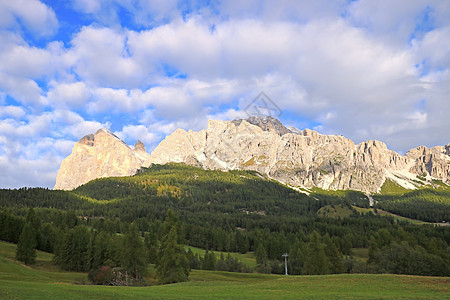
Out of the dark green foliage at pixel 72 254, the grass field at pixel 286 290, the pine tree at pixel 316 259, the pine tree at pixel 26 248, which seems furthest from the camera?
the dark green foliage at pixel 72 254

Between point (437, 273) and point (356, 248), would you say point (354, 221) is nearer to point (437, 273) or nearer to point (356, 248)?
point (356, 248)

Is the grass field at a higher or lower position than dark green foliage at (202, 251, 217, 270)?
higher

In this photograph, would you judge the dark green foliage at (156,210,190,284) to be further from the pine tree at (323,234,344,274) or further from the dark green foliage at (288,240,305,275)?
the dark green foliage at (288,240,305,275)

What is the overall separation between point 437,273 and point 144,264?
7191cm

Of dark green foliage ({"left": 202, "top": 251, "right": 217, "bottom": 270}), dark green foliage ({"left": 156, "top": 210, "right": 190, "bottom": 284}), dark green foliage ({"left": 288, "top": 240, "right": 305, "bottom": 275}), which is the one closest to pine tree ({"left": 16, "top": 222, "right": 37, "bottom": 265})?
dark green foliage ({"left": 156, "top": 210, "right": 190, "bottom": 284})

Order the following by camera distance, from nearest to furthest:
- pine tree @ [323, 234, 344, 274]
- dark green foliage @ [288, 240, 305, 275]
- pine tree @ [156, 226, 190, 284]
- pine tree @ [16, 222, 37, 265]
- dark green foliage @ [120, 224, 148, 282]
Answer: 1. pine tree @ [156, 226, 190, 284]
2. dark green foliage @ [120, 224, 148, 282]
3. pine tree @ [16, 222, 37, 265]
4. pine tree @ [323, 234, 344, 274]
5. dark green foliage @ [288, 240, 305, 275]

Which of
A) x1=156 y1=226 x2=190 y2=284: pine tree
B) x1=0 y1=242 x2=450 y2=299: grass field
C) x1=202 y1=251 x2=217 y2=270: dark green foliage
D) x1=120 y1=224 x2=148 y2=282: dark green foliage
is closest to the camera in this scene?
x1=0 y1=242 x2=450 y2=299: grass field

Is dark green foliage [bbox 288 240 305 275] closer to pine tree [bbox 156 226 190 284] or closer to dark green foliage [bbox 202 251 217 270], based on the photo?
dark green foliage [bbox 202 251 217 270]

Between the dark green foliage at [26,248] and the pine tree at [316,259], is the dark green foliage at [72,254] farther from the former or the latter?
the pine tree at [316,259]

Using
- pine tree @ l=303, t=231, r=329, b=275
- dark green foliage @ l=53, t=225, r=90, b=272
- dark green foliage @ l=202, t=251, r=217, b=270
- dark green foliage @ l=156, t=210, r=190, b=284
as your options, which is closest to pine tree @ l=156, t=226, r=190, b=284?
dark green foliage @ l=156, t=210, r=190, b=284

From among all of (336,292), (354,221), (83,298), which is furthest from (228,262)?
(354,221)

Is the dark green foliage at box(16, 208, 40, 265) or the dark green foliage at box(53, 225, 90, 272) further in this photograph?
the dark green foliage at box(53, 225, 90, 272)

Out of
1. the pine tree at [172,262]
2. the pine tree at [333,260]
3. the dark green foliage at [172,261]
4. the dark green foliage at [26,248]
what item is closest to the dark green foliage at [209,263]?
the pine tree at [333,260]

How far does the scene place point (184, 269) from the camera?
59.1 metres
